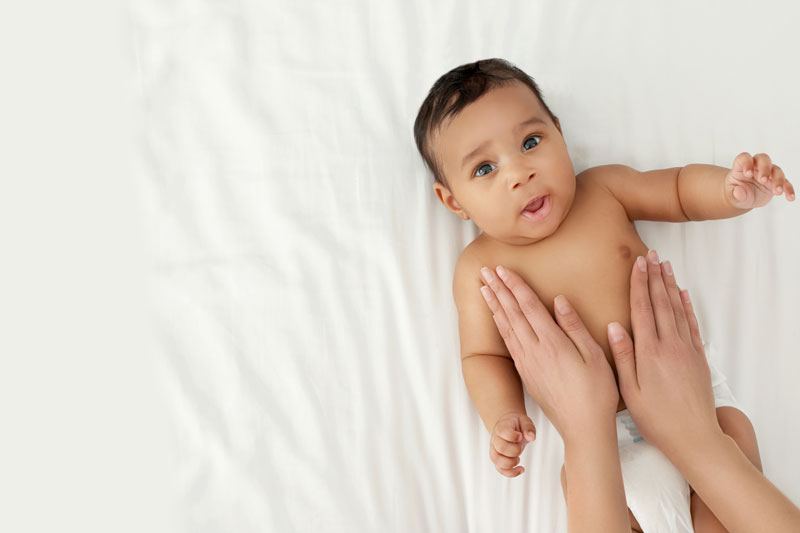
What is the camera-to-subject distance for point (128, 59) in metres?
1.56

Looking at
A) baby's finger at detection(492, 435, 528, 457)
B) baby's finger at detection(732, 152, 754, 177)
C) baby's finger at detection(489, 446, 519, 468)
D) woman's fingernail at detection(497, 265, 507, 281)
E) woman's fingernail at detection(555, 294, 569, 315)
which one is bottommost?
baby's finger at detection(489, 446, 519, 468)

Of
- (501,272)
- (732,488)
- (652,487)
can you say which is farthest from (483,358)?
(732,488)

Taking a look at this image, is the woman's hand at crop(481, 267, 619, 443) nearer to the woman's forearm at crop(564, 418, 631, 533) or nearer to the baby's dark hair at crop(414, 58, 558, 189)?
the woman's forearm at crop(564, 418, 631, 533)

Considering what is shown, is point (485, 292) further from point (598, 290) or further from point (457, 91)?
point (457, 91)

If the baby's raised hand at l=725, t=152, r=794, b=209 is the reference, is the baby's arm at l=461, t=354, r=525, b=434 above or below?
below

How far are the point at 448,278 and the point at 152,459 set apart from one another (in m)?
0.71

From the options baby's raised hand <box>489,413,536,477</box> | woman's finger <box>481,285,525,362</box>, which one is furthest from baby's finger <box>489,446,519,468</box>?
woman's finger <box>481,285,525,362</box>

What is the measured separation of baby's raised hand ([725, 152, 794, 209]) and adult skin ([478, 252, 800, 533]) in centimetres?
21

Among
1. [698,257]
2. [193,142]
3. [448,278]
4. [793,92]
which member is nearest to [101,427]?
[193,142]

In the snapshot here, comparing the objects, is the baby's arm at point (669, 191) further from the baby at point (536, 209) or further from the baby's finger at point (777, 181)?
the baby's finger at point (777, 181)

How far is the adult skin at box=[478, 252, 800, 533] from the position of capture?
4.12 feet

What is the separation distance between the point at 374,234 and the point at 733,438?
0.84 meters

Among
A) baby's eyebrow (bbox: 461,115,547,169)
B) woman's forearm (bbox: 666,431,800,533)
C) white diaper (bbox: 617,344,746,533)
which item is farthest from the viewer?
baby's eyebrow (bbox: 461,115,547,169)

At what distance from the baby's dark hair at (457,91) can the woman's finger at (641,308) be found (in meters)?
0.38
